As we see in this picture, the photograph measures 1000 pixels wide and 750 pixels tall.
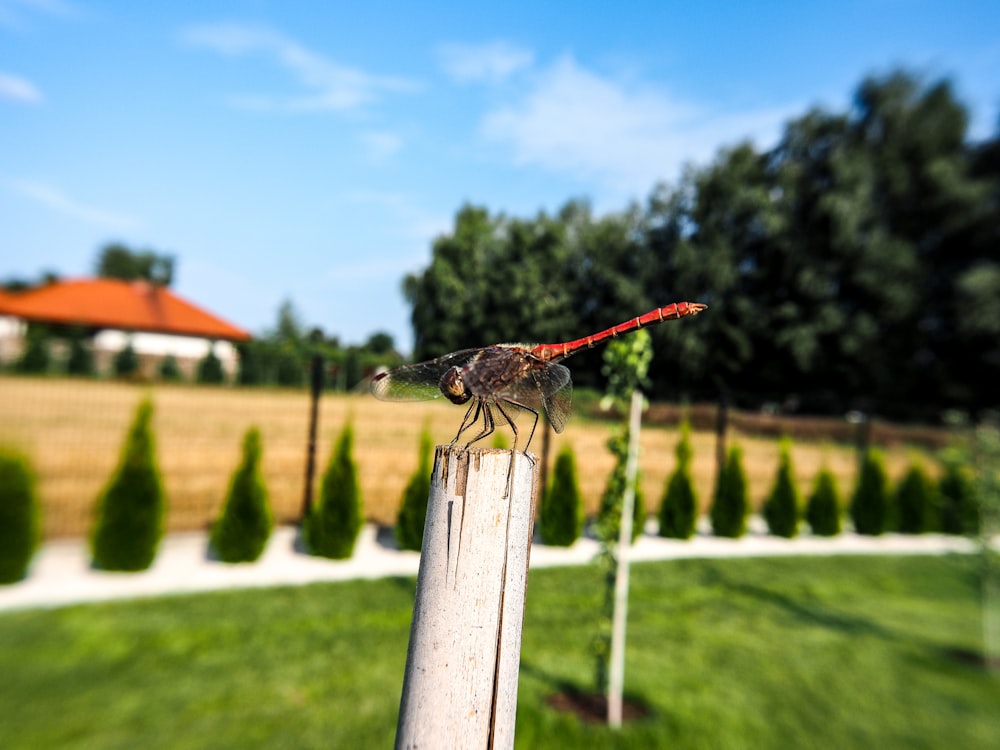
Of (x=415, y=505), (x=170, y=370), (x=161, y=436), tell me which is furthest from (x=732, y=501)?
(x=161, y=436)

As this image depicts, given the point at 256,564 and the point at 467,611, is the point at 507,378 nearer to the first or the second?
the point at 467,611

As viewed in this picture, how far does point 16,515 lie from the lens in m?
5.92

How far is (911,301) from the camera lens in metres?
24.1

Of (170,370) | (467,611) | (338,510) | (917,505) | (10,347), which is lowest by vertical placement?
(917,505)

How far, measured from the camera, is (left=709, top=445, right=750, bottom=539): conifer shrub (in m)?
9.99

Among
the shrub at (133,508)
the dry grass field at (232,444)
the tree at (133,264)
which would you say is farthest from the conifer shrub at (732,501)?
the tree at (133,264)

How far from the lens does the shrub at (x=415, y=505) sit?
7480 mm

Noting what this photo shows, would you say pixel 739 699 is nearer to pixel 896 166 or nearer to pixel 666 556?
pixel 666 556

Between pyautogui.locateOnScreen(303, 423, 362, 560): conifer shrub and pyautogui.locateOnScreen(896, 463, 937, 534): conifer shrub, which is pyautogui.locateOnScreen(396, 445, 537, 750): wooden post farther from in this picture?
pyautogui.locateOnScreen(896, 463, 937, 534): conifer shrub

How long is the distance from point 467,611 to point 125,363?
8380 millimetres

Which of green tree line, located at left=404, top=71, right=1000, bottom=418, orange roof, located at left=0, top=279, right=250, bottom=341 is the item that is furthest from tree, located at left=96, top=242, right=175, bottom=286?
green tree line, located at left=404, top=71, right=1000, bottom=418

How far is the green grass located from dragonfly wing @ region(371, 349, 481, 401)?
2670 millimetres

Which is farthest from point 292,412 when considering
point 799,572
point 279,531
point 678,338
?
point 678,338

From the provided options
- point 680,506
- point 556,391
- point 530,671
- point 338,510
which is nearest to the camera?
point 556,391
